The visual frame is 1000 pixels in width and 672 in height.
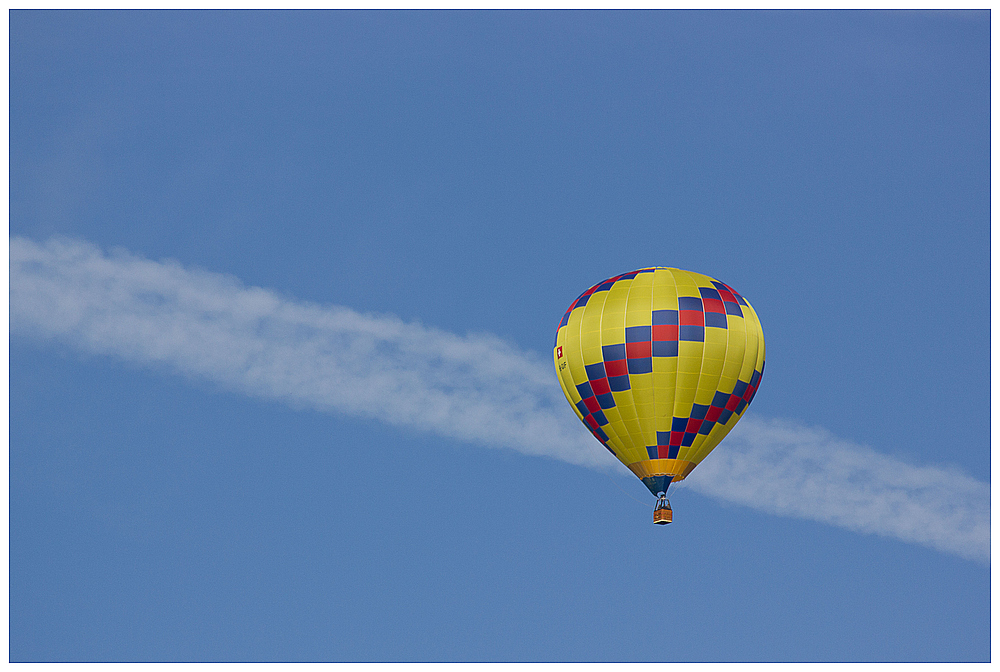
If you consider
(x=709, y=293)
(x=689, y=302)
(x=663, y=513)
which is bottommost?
(x=663, y=513)

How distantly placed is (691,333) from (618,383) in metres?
2.69

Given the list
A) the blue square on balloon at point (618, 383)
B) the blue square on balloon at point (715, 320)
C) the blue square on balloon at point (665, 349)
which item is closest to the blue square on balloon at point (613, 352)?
the blue square on balloon at point (618, 383)

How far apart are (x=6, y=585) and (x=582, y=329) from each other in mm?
19975

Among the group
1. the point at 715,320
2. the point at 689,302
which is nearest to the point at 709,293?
the point at 689,302

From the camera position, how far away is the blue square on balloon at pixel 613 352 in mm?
61000

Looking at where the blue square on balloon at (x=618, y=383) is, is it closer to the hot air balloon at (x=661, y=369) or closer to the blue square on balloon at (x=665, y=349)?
the hot air balloon at (x=661, y=369)

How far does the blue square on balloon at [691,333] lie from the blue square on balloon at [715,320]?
1.17 ft

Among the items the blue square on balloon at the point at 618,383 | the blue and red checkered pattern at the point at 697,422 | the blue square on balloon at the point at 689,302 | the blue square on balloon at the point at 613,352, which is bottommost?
the blue and red checkered pattern at the point at 697,422

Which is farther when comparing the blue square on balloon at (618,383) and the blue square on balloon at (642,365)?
the blue square on balloon at (618,383)

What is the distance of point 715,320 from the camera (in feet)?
201

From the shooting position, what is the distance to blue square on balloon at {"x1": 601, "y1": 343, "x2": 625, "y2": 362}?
61000mm

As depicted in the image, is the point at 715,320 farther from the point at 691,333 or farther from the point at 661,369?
the point at 661,369

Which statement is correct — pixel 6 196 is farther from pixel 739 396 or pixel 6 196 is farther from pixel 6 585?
pixel 739 396

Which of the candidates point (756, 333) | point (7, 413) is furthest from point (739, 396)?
point (7, 413)
